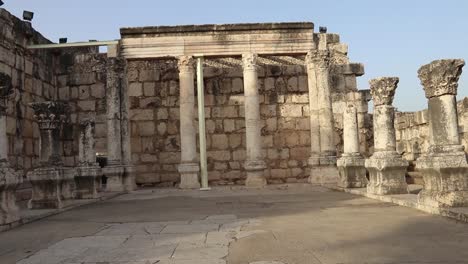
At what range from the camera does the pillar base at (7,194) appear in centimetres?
708

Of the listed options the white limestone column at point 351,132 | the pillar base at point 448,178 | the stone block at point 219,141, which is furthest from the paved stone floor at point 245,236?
the stone block at point 219,141

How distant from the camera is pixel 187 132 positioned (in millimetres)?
15016

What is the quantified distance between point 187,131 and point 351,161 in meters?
5.69

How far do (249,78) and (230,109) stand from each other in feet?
8.02

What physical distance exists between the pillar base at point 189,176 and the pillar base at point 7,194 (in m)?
7.42

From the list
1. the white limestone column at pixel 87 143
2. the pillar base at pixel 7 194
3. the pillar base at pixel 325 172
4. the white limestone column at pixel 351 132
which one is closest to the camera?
the pillar base at pixel 7 194

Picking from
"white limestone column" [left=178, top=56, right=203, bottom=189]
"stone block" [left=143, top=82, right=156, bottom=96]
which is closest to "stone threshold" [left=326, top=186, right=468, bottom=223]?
"white limestone column" [left=178, top=56, right=203, bottom=189]

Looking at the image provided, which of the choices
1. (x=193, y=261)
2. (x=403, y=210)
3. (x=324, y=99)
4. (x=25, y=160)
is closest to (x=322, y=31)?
(x=324, y=99)

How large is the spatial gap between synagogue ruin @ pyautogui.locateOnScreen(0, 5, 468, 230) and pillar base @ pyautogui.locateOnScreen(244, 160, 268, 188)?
0.12 ft

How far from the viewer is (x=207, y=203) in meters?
10.3

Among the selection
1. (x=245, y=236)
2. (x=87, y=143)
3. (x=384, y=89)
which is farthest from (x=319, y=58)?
(x=245, y=236)

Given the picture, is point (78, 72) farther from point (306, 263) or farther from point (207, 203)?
point (306, 263)

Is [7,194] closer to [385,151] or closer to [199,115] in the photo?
[385,151]

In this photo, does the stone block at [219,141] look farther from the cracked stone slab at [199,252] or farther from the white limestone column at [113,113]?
the cracked stone slab at [199,252]
